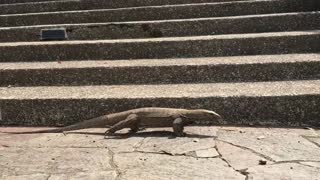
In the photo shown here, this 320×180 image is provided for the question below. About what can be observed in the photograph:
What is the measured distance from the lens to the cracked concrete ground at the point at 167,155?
3.82m

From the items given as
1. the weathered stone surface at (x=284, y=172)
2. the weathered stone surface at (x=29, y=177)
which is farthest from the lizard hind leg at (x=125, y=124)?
the weathered stone surface at (x=284, y=172)

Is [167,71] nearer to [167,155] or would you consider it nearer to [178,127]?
[178,127]

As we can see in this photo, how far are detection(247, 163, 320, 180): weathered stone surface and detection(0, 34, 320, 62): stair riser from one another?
281 cm

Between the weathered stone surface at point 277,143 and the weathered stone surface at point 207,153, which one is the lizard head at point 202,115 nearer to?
the weathered stone surface at point 277,143

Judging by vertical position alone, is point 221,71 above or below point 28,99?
above

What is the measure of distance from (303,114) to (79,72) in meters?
2.85

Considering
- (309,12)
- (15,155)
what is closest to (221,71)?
(309,12)

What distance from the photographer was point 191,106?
5.34 m

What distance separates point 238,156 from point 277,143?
21.4 inches

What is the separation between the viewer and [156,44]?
→ 262 inches

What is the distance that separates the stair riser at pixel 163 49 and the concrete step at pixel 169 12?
4.37ft

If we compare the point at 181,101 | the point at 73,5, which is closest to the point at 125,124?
the point at 181,101

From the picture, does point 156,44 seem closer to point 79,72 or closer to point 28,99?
point 79,72

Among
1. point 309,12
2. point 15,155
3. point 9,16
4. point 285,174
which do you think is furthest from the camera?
point 9,16
